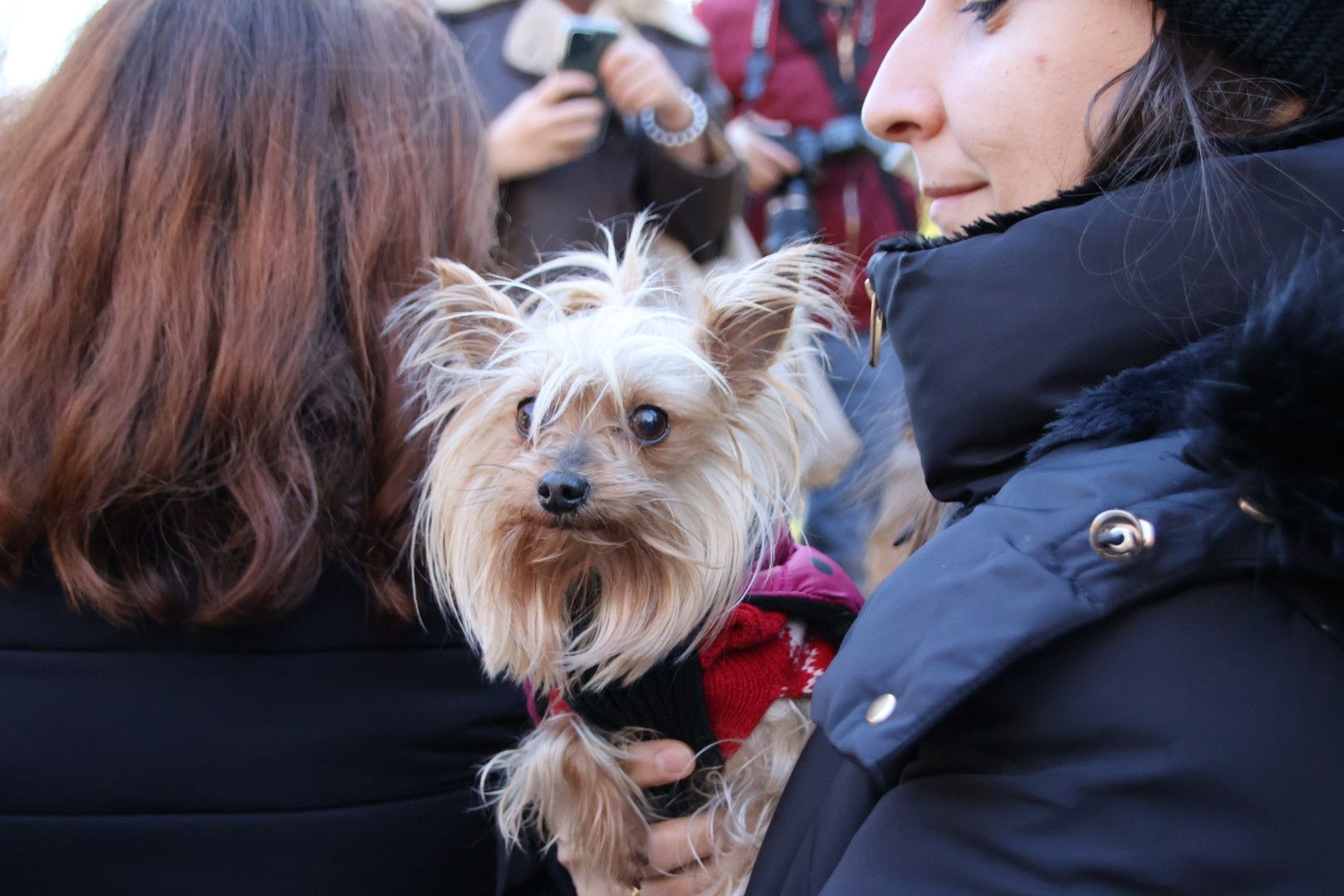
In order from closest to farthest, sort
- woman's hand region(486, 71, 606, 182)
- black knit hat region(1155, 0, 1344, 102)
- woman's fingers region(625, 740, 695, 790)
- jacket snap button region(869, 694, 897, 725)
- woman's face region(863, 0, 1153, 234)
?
jacket snap button region(869, 694, 897, 725), black knit hat region(1155, 0, 1344, 102), woman's face region(863, 0, 1153, 234), woman's fingers region(625, 740, 695, 790), woman's hand region(486, 71, 606, 182)

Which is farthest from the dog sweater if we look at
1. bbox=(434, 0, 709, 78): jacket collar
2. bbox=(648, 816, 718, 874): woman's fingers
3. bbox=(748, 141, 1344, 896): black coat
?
bbox=(434, 0, 709, 78): jacket collar

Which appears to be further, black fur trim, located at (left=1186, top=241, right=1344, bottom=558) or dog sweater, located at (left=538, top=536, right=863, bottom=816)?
dog sweater, located at (left=538, top=536, right=863, bottom=816)

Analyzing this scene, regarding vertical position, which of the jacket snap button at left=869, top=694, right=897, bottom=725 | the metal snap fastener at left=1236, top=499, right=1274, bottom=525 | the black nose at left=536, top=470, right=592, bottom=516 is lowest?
the black nose at left=536, top=470, right=592, bottom=516

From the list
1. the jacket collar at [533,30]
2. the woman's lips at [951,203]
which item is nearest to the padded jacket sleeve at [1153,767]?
the woman's lips at [951,203]

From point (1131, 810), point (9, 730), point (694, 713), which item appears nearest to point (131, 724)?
point (9, 730)

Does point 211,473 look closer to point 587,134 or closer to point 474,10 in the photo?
point 587,134

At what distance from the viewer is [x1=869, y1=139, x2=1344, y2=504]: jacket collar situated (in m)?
1.00

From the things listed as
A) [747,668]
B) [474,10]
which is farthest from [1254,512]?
[474,10]

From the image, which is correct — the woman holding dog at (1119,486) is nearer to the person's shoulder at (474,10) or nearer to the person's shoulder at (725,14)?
the person's shoulder at (474,10)

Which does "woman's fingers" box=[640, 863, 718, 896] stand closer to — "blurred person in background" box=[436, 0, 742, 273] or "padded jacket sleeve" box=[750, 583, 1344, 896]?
"padded jacket sleeve" box=[750, 583, 1344, 896]

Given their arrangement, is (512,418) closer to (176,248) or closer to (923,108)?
(176,248)

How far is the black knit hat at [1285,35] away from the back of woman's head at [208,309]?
→ 1230 millimetres

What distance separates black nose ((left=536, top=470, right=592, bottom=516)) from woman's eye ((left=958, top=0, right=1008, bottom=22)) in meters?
0.88

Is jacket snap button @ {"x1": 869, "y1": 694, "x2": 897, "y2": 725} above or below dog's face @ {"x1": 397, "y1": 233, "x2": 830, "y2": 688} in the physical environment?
above
